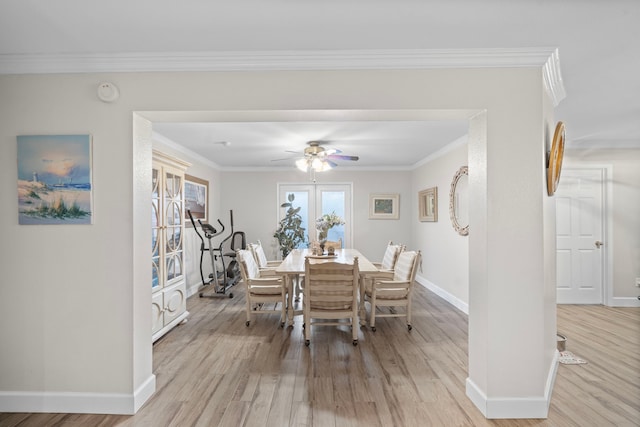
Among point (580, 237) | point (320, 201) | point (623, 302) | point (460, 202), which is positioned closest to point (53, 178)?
point (460, 202)

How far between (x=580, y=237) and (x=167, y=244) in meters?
5.64

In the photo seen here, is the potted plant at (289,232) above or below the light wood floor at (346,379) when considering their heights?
above

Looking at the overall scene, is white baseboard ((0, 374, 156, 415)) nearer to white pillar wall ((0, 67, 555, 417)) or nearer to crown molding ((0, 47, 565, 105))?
white pillar wall ((0, 67, 555, 417))

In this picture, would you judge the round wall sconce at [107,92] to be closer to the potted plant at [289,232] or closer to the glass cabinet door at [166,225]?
the glass cabinet door at [166,225]

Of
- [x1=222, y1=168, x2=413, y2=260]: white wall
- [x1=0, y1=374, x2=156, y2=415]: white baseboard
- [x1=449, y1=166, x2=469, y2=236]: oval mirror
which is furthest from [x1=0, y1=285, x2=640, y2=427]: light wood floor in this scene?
[x1=222, y1=168, x2=413, y2=260]: white wall

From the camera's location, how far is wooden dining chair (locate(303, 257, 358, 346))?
319cm

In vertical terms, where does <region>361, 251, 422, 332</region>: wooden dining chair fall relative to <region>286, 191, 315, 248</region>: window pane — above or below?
below

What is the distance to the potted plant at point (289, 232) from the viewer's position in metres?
6.74

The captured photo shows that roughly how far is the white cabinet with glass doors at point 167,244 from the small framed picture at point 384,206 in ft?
13.2

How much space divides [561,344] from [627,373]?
49 centimetres

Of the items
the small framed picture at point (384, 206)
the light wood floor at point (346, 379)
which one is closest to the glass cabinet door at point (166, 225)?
the light wood floor at point (346, 379)

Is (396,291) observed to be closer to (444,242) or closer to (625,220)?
(444,242)

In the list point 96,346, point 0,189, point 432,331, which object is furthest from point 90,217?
point 432,331

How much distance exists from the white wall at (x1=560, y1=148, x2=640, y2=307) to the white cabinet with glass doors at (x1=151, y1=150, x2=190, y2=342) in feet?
18.8
